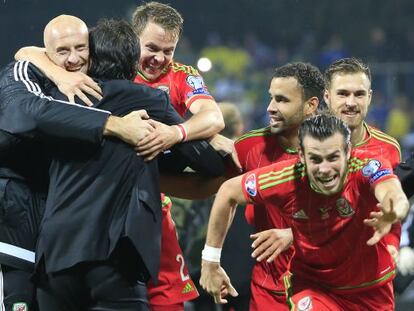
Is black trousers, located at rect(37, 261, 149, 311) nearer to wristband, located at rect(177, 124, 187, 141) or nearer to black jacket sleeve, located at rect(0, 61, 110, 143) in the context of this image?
black jacket sleeve, located at rect(0, 61, 110, 143)

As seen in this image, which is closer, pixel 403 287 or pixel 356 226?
pixel 356 226

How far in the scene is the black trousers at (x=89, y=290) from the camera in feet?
12.9

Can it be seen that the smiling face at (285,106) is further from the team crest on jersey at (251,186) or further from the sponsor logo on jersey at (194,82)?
the team crest on jersey at (251,186)


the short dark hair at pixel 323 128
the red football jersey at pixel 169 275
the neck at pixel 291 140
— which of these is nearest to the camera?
the short dark hair at pixel 323 128

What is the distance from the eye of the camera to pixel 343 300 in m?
4.72

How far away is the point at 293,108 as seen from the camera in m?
5.04

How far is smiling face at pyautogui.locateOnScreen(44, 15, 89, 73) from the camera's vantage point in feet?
13.6

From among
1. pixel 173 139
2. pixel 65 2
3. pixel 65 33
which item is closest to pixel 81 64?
pixel 65 33

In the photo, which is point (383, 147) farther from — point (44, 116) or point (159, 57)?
point (44, 116)

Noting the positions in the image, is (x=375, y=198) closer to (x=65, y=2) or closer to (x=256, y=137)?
(x=256, y=137)

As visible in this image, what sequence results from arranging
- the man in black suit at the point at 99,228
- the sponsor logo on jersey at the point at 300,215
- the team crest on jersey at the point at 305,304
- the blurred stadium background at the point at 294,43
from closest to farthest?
1. the man in black suit at the point at 99,228
2. the sponsor logo on jersey at the point at 300,215
3. the team crest on jersey at the point at 305,304
4. the blurred stadium background at the point at 294,43

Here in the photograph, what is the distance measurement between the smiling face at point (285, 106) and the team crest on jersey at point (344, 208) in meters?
0.68

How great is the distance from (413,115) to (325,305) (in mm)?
6566

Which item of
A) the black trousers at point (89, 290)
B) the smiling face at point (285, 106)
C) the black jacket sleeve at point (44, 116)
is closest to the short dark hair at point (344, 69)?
the smiling face at point (285, 106)
